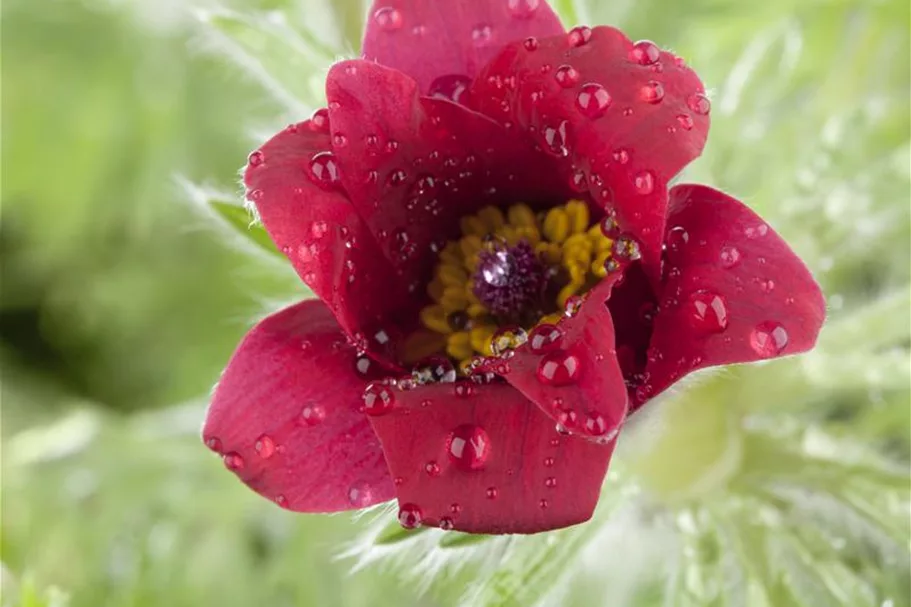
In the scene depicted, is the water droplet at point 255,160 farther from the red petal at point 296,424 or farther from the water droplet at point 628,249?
the water droplet at point 628,249

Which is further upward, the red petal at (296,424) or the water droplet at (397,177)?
the water droplet at (397,177)

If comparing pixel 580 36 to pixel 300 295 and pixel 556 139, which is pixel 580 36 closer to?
pixel 556 139

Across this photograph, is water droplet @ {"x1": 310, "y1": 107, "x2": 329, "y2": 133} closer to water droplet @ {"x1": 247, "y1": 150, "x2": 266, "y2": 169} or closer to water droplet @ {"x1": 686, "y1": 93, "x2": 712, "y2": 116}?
water droplet @ {"x1": 247, "y1": 150, "x2": 266, "y2": 169}

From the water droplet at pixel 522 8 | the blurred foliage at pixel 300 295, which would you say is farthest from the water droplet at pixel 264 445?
the water droplet at pixel 522 8

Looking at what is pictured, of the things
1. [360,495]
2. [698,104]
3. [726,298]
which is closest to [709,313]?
[726,298]

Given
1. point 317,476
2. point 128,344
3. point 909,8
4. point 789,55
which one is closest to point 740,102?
point 789,55

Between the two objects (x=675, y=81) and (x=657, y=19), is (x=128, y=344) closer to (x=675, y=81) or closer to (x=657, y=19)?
(x=657, y=19)
